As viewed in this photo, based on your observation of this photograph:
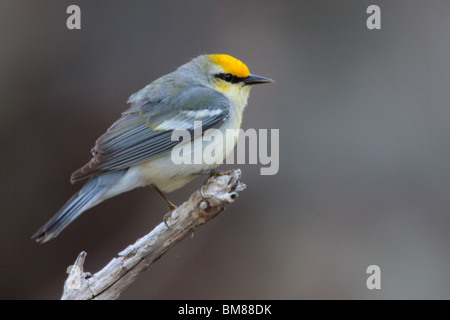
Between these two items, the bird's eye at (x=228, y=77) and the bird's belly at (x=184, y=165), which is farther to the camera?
the bird's eye at (x=228, y=77)

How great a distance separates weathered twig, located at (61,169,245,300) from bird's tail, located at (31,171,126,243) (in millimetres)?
269

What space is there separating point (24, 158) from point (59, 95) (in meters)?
0.96

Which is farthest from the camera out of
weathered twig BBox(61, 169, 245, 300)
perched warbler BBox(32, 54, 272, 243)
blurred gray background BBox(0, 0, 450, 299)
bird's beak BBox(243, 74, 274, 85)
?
blurred gray background BBox(0, 0, 450, 299)

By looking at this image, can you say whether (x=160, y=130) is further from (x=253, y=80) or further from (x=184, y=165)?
(x=253, y=80)

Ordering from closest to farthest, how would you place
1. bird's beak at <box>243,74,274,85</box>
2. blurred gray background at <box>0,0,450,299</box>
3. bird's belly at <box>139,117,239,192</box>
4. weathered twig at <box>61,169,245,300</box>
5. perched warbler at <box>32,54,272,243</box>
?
1. weathered twig at <box>61,169,245,300</box>
2. perched warbler at <box>32,54,272,243</box>
3. bird's belly at <box>139,117,239,192</box>
4. bird's beak at <box>243,74,274,85</box>
5. blurred gray background at <box>0,0,450,299</box>

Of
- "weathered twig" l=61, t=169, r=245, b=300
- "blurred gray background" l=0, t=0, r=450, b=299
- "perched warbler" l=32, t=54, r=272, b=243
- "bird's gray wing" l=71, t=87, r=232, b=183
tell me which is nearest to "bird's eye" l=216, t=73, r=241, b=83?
"perched warbler" l=32, t=54, r=272, b=243

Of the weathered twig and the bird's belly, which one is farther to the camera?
the bird's belly

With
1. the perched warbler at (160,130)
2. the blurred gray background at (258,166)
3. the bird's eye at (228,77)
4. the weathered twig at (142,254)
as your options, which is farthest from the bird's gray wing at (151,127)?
the blurred gray background at (258,166)

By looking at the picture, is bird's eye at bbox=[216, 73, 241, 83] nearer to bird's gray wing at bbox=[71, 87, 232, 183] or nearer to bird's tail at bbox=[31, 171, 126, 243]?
bird's gray wing at bbox=[71, 87, 232, 183]

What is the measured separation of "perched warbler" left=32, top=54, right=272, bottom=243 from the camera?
409cm

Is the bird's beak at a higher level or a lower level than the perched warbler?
higher

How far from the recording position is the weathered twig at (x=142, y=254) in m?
3.69

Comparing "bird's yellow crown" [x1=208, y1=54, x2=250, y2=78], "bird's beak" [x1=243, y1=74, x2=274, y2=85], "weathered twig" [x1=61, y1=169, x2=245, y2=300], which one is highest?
"bird's yellow crown" [x1=208, y1=54, x2=250, y2=78]

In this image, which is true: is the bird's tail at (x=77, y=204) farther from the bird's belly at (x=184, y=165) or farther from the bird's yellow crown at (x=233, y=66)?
the bird's yellow crown at (x=233, y=66)
